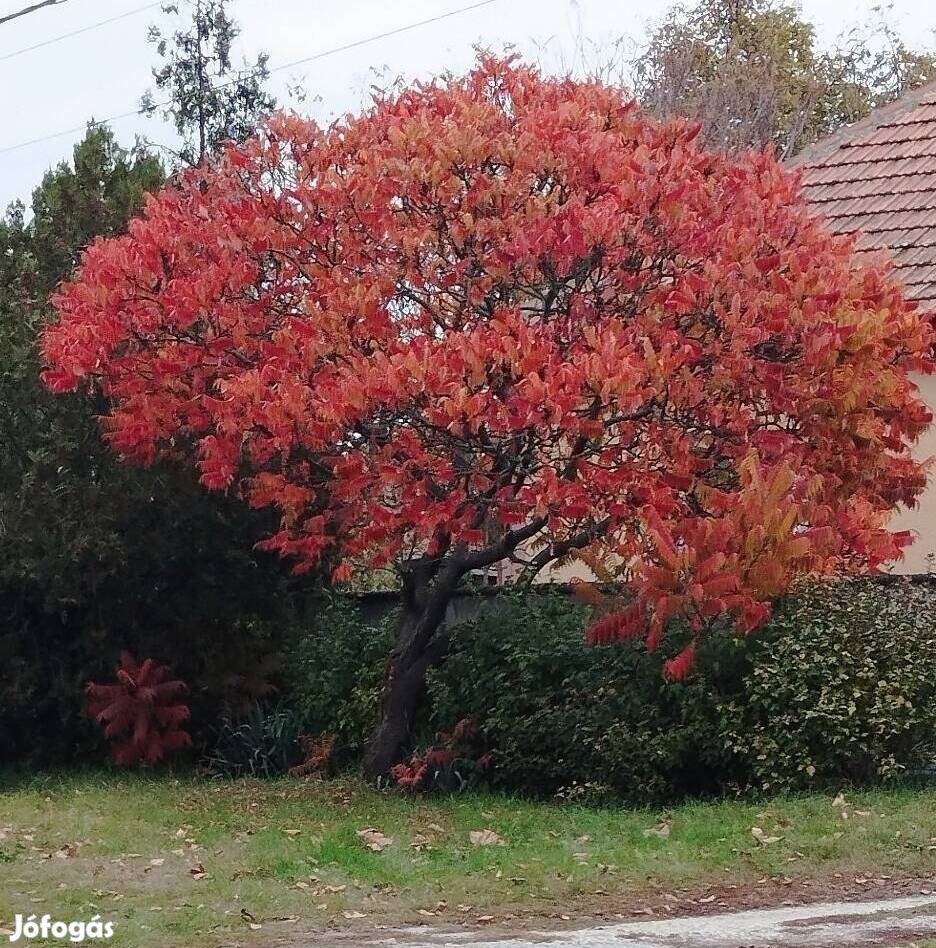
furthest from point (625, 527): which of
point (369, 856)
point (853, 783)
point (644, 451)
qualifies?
point (369, 856)

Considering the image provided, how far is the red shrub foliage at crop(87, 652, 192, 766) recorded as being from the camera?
1587 cm

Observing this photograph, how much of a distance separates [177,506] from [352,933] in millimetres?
7657

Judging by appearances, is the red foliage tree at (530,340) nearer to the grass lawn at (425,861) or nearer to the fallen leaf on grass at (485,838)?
the grass lawn at (425,861)

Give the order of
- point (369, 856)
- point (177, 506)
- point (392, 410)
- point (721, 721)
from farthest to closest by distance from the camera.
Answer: point (177, 506) → point (721, 721) → point (392, 410) → point (369, 856)

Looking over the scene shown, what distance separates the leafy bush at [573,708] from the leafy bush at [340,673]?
1128mm

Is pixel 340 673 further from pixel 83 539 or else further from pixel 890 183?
pixel 890 183

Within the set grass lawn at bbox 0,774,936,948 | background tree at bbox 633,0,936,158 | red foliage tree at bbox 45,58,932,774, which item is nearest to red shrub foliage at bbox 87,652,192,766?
grass lawn at bbox 0,774,936,948

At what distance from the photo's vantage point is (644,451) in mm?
12172

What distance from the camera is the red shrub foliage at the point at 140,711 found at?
15.9m

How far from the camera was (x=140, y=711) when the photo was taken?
1594cm

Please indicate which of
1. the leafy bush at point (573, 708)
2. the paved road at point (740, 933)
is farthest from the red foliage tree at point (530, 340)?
the paved road at point (740, 933)

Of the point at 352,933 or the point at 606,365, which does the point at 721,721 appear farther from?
the point at 352,933

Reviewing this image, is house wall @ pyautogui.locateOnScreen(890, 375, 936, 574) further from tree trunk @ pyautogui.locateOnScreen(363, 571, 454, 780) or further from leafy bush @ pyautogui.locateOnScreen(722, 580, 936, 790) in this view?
tree trunk @ pyautogui.locateOnScreen(363, 571, 454, 780)

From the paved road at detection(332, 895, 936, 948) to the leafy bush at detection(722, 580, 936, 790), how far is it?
3211mm
